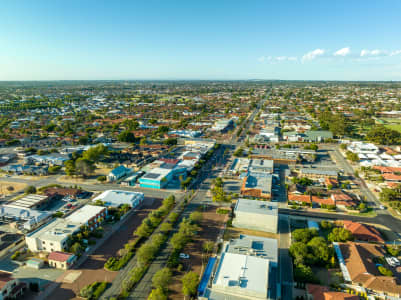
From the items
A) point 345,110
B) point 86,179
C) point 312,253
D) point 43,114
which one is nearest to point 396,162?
point 312,253

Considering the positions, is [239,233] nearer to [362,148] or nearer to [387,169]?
[387,169]

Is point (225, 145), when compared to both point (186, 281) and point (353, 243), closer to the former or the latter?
point (353, 243)

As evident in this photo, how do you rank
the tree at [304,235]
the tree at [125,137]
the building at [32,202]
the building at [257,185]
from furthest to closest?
the tree at [125,137]
the building at [257,185]
the building at [32,202]
the tree at [304,235]

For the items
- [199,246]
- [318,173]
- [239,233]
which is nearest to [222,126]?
[318,173]

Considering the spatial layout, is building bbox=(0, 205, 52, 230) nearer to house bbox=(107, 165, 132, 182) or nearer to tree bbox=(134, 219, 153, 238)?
tree bbox=(134, 219, 153, 238)

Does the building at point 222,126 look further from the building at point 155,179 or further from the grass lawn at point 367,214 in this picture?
the grass lawn at point 367,214

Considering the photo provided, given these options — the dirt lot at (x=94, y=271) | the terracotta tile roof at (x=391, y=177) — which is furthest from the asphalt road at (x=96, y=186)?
the terracotta tile roof at (x=391, y=177)
